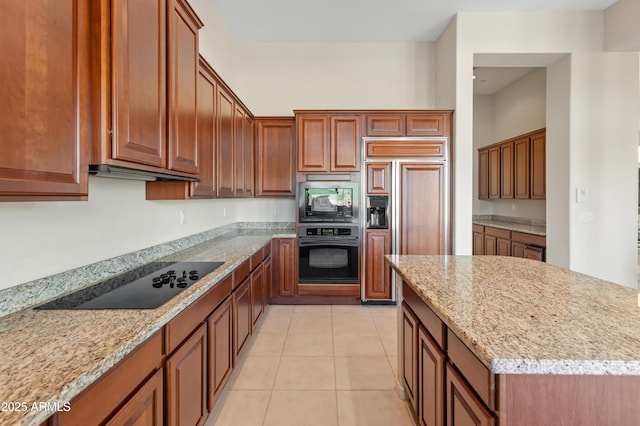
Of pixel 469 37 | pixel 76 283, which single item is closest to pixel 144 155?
pixel 76 283

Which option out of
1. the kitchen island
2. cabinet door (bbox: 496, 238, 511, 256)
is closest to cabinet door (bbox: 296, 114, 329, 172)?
the kitchen island

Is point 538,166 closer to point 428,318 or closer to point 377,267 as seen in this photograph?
point 377,267

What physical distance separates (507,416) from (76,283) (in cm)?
183

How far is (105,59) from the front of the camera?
45.5 inches

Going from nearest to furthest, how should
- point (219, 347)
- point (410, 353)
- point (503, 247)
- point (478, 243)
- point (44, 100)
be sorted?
point (44, 100)
point (410, 353)
point (219, 347)
point (503, 247)
point (478, 243)

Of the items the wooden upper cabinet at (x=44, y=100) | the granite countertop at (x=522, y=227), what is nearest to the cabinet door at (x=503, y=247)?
the granite countertop at (x=522, y=227)

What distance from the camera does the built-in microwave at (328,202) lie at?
143 inches

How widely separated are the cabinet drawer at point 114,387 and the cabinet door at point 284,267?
2527 mm

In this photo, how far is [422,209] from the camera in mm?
3584

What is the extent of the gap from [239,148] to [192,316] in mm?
2184

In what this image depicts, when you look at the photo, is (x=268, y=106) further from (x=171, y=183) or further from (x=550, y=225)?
(x=550, y=225)

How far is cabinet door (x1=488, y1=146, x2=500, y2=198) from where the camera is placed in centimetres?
515

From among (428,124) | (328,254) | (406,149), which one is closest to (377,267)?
(328,254)

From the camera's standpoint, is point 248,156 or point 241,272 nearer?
point 241,272
